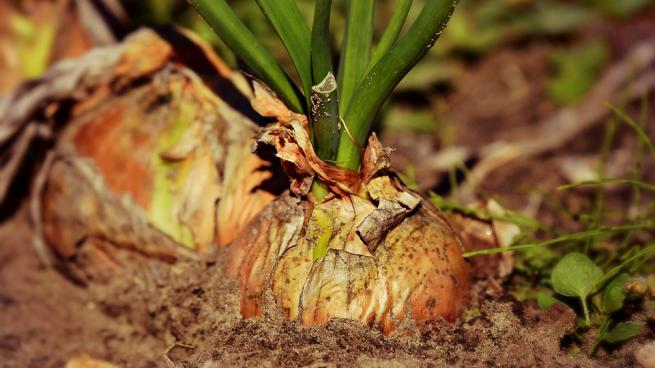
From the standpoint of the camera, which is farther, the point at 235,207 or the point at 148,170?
the point at 148,170

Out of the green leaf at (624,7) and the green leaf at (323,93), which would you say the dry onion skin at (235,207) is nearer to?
the green leaf at (323,93)

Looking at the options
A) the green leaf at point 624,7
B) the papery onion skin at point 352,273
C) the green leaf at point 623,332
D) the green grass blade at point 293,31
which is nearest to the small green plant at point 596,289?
the green leaf at point 623,332

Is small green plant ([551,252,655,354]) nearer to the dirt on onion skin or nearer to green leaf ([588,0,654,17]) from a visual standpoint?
the dirt on onion skin

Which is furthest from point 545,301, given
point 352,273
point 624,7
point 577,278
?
point 624,7

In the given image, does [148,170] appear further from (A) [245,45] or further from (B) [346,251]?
(B) [346,251]

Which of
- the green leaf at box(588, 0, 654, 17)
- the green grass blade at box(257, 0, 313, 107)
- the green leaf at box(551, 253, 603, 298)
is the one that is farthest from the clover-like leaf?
the green leaf at box(588, 0, 654, 17)

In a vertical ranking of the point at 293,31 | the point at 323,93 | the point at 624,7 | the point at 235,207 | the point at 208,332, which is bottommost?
the point at 208,332
